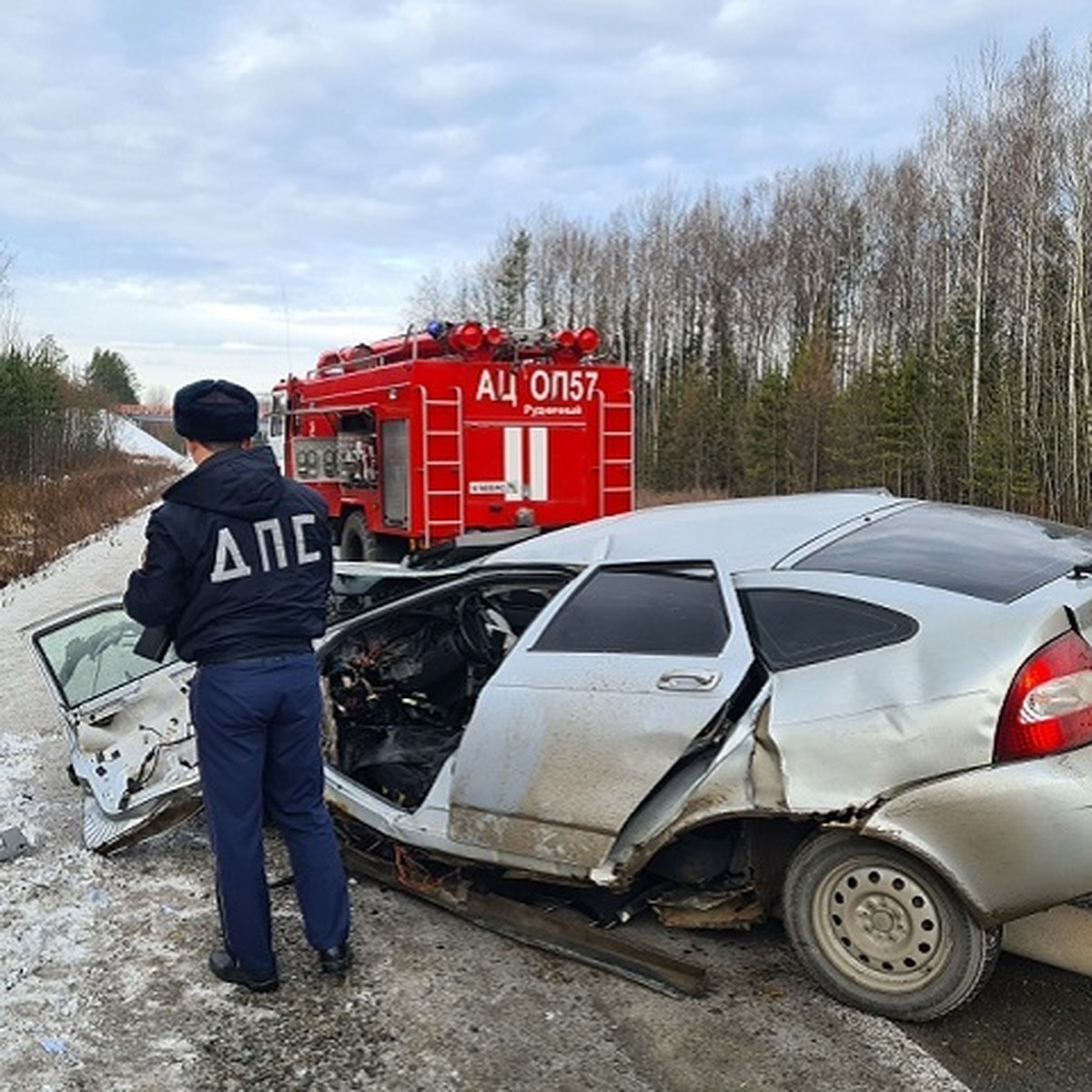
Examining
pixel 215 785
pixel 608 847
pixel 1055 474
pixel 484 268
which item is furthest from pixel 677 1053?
pixel 484 268

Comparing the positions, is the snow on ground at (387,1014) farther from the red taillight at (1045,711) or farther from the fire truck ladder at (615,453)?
the fire truck ladder at (615,453)

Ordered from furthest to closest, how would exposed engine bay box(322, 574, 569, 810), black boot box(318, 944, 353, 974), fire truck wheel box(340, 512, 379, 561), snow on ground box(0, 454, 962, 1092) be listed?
fire truck wheel box(340, 512, 379, 561)
exposed engine bay box(322, 574, 569, 810)
black boot box(318, 944, 353, 974)
snow on ground box(0, 454, 962, 1092)

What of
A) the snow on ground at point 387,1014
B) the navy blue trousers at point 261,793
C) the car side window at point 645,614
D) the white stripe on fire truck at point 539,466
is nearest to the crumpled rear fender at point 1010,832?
the snow on ground at point 387,1014

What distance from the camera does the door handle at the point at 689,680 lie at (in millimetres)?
3180

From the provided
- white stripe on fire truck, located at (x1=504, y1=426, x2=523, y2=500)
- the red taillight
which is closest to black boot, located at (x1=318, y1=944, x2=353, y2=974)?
the red taillight

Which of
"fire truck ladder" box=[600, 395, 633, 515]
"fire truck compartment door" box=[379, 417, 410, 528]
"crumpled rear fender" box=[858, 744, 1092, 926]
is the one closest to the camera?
"crumpled rear fender" box=[858, 744, 1092, 926]

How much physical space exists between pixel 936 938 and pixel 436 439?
732cm

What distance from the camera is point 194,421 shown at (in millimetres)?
3348

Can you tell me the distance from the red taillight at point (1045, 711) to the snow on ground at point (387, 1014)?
903 mm

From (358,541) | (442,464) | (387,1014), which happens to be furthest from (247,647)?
(358,541)

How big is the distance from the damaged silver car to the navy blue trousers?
19.7 inches

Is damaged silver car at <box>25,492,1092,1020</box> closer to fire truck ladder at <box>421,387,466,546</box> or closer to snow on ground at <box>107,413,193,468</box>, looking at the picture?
fire truck ladder at <box>421,387,466,546</box>

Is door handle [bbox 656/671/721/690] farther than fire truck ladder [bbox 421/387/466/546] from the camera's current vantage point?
No

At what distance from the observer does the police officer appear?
3.24 meters
